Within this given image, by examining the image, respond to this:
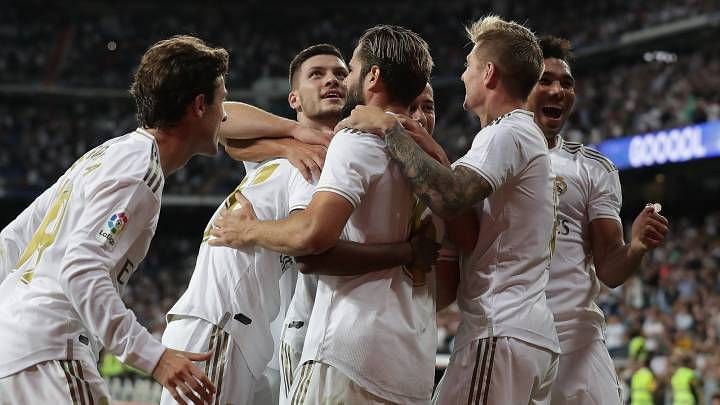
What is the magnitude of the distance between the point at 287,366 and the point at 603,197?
1996 millimetres

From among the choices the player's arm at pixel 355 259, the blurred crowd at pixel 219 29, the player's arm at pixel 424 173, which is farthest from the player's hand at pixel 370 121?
the blurred crowd at pixel 219 29

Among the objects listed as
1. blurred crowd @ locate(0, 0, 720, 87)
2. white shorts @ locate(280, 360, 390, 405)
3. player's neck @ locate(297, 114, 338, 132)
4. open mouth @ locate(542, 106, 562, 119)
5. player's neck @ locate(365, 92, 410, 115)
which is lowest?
white shorts @ locate(280, 360, 390, 405)

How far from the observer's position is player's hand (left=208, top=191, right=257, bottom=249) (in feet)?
13.5

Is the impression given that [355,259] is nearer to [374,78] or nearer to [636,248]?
[374,78]

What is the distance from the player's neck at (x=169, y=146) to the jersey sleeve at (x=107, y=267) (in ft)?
1.23

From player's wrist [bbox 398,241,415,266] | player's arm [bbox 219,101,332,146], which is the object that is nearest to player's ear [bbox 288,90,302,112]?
player's arm [bbox 219,101,332,146]

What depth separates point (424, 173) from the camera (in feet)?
12.7

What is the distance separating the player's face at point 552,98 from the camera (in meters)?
5.41

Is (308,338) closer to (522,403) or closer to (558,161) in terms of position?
(522,403)

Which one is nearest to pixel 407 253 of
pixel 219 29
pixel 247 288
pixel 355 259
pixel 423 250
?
pixel 423 250

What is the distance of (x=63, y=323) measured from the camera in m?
3.71

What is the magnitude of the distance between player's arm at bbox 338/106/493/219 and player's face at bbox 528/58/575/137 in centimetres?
163

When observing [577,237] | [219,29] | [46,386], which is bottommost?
[46,386]

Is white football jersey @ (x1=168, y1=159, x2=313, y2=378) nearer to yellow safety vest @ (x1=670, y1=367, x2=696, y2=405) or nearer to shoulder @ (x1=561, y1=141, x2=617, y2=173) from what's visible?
shoulder @ (x1=561, y1=141, x2=617, y2=173)
